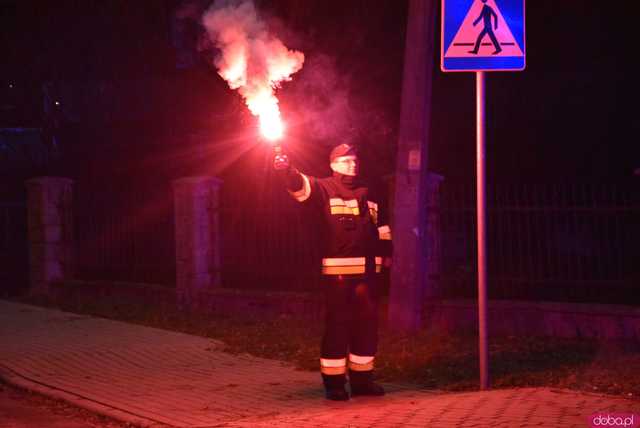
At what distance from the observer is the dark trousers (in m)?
7.46

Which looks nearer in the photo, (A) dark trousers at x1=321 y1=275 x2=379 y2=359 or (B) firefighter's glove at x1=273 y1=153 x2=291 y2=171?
(B) firefighter's glove at x1=273 y1=153 x2=291 y2=171

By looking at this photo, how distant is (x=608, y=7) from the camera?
50.9 feet

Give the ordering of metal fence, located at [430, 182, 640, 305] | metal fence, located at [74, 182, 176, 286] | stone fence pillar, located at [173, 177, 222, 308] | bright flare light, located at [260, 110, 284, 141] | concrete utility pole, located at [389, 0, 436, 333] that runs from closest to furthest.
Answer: bright flare light, located at [260, 110, 284, 141] < concrete utility pole, located at [389, 0, 436, 333] < metal fence, located at [430, 182, 640, 305] < stone fence pillar, located at [173, 177, 222, 308] < metal fence, located at [74, 182, 176, 286]

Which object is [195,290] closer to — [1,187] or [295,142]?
[295,142]

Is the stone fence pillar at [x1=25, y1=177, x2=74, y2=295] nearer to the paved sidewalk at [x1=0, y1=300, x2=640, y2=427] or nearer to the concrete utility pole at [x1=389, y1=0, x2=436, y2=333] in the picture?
the paved sidewalk at [x1=0, y1=300, x2=640, y2=427]

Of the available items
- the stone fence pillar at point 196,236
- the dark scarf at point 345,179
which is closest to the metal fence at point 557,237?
the stone fence pillar at point 196,236

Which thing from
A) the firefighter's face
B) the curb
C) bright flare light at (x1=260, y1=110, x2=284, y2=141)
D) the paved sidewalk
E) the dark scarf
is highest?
bright flare light at (x1=260, y1=110, x2=284, y2=141)

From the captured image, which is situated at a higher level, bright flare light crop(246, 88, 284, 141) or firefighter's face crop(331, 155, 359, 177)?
bright flare light crop(246, 88, 284, 141)

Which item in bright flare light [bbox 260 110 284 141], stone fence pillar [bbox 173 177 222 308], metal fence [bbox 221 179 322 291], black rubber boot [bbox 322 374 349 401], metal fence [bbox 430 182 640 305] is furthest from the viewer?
stone fence pillar [bbox 173 177 222 308]

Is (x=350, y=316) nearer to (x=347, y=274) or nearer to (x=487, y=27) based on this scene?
(x=347, y=274)

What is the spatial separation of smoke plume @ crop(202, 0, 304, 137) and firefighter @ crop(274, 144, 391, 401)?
73 centimetres

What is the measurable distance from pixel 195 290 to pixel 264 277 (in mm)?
1042

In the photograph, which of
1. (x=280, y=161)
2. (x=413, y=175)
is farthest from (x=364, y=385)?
(x=413, y=175)

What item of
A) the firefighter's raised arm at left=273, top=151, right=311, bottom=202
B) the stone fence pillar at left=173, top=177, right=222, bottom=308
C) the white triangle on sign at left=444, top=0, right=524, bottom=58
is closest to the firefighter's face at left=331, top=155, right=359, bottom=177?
the firefighter's raised arm at left=273, top=151, right=311, bottom=202
